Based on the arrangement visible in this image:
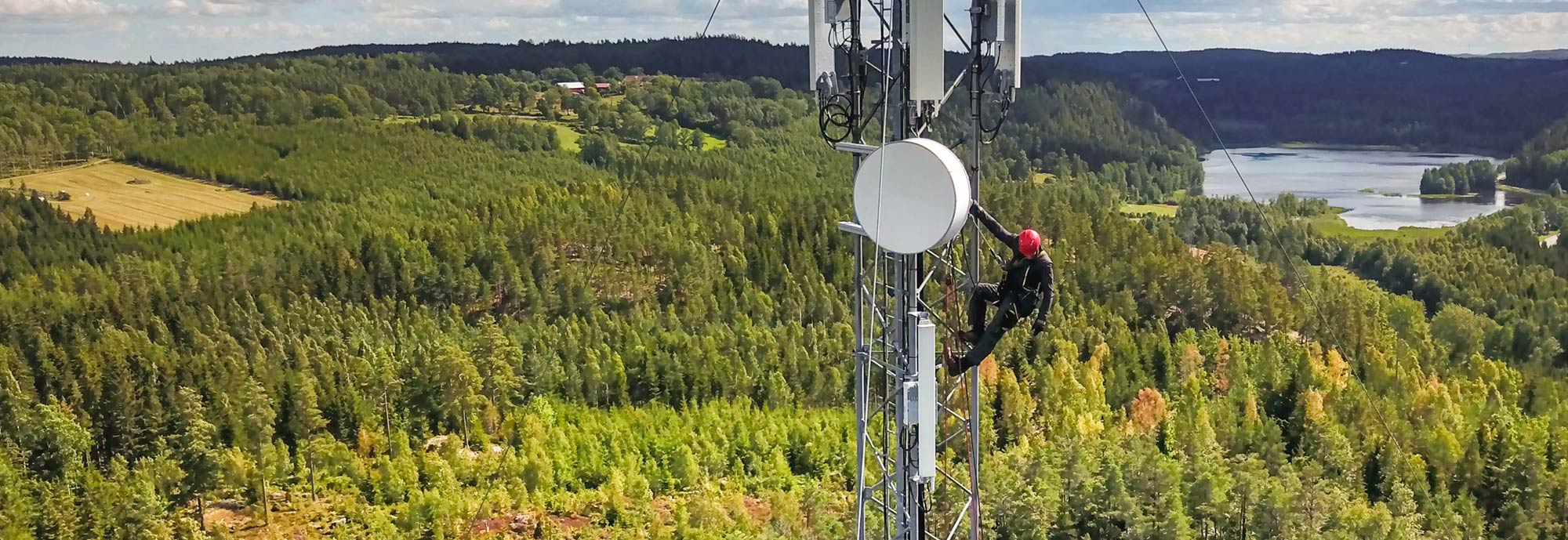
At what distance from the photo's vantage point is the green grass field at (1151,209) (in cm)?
11806

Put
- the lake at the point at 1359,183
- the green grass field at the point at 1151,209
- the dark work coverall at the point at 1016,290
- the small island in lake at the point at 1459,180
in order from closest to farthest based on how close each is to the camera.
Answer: the dark work coverall at the point at 1016,290, the lake at the point at 1359,183, the green grass field at the point at 1151,209, the small island in lake at the point at 1459,180

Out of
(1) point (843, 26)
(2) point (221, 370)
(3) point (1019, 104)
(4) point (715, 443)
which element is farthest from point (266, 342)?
(3) point (1019, 104)

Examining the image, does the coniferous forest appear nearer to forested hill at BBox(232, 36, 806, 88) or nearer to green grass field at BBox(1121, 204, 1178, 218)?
green grass field at BBox(1121, 204, 1178, 218)

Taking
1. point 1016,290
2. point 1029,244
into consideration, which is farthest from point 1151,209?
point 1029,244

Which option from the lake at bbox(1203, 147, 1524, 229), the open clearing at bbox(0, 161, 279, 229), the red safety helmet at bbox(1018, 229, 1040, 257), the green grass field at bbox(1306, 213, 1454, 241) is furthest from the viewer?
the lake at bbox(1203, 147, 1524, 229)

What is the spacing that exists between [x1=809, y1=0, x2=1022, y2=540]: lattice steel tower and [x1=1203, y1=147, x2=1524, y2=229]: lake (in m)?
102

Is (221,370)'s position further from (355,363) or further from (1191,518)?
(1191,518)

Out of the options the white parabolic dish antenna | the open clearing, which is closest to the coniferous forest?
the open clearing

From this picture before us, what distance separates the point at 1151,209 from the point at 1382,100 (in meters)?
55.0

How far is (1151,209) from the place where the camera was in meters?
124

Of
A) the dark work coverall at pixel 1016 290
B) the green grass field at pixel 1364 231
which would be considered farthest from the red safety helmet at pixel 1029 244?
the green grass field at pixel 1364 231

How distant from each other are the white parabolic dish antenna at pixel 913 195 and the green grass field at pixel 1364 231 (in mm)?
99692

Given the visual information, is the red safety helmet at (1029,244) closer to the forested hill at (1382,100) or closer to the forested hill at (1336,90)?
the forested hill at (1336,90)

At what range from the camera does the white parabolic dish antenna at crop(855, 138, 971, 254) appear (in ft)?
35.4
